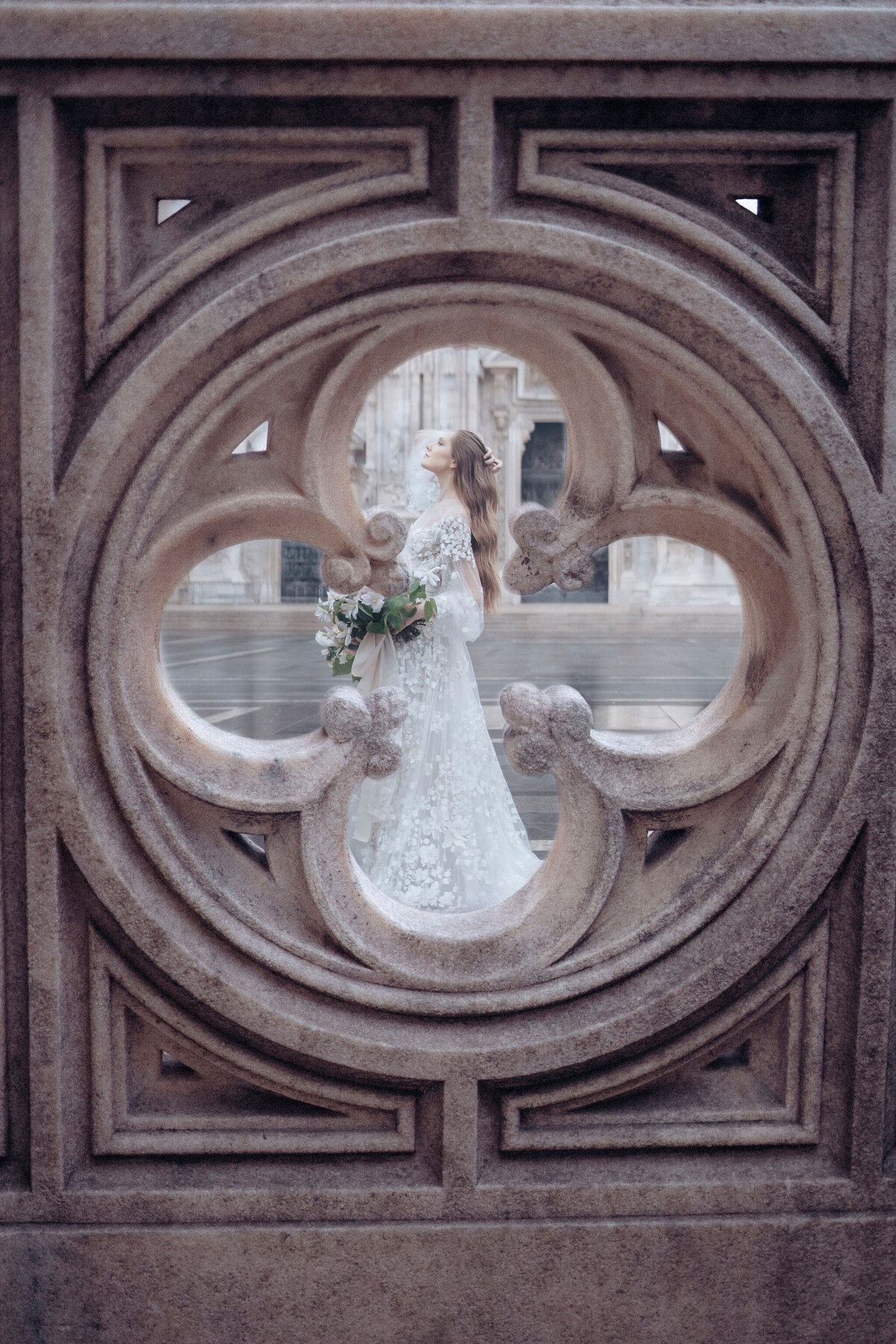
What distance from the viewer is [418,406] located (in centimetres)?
1906

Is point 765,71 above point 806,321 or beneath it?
above

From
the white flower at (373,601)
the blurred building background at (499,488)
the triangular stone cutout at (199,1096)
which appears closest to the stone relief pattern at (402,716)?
the triangular stone cutout at (199,1096)

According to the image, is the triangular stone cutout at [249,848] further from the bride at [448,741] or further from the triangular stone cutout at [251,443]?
the bride at [448,741]

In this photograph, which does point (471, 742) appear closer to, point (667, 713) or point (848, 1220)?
point (848, 1220)

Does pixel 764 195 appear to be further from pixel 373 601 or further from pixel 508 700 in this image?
pixel 373 601

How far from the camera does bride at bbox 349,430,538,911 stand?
10.7 feet

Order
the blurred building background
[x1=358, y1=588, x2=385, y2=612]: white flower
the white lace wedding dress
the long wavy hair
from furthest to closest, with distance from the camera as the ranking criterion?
the blurred building background
the long wavy hair
the white lace wedding dress
[x1=358, y1=588, x2=385, y2=612]: white flower

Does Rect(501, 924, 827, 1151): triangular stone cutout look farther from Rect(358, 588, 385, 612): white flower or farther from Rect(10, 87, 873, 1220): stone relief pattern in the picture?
Rect(358, 588, 385, 612): white flower

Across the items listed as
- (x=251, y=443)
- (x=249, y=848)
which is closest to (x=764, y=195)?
(x=249, y=848)

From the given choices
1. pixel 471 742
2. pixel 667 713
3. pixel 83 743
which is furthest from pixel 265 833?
pixel 667 713

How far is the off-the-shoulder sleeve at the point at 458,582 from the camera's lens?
3.30 m

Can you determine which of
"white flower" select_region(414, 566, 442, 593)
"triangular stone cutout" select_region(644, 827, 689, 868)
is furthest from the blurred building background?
"triangular stone cutout" select_region(644, 827, 689, 868)

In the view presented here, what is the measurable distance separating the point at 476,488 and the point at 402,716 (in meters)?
2.30

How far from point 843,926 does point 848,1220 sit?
0.30m
